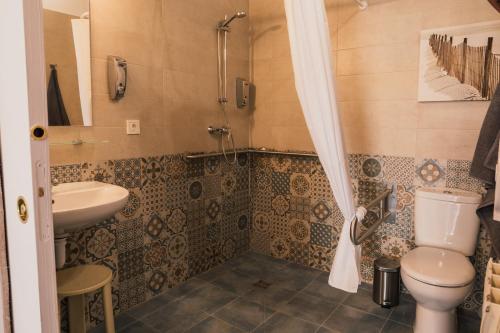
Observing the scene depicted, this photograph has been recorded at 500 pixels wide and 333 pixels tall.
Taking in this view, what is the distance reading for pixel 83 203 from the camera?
1.81m

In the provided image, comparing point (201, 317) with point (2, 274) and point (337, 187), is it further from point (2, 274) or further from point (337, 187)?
point (2, 274)

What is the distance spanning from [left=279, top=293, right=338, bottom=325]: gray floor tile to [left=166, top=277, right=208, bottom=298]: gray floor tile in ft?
2.19

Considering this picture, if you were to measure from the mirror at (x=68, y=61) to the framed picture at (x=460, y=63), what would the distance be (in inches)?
81.3

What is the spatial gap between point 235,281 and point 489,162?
73.5 inches

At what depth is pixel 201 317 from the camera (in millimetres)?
2225

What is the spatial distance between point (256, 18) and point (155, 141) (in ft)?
4.96

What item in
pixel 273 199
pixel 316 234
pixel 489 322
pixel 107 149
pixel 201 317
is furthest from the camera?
pixel 273 199

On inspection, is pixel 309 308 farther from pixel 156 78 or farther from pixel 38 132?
pixel 38 132

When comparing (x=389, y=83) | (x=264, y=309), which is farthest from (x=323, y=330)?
(x=389, y=83)

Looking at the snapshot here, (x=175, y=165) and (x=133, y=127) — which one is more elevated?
(x=133, y=127)

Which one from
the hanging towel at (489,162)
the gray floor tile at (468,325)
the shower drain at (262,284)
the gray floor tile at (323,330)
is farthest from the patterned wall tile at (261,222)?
the hanging towel at (489,162)

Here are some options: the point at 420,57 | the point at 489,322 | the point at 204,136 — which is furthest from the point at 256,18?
the point at 489,322

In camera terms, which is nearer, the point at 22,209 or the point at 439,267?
the point at 22,209

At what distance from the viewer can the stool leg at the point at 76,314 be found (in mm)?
1841
